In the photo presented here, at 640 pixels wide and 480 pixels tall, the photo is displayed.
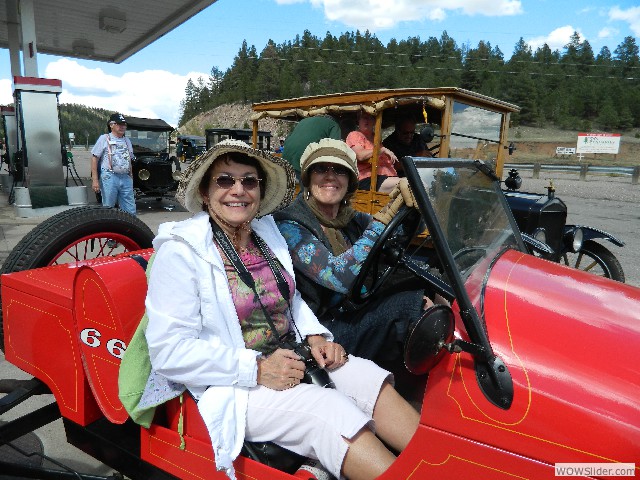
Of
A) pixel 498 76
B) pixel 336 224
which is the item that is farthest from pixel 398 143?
pixel 498 76

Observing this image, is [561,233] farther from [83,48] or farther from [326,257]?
[83,48]


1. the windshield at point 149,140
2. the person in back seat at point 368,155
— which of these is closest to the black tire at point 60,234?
the person in back seat at point 368,155

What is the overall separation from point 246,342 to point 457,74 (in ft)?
262

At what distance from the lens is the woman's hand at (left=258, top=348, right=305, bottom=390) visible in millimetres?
1578

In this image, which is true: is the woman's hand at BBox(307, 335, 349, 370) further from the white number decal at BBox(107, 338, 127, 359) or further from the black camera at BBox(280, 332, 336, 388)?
the white number decal at BBox(107, 338, 127, 359)

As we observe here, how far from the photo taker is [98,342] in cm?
176

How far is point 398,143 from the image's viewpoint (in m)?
5.71

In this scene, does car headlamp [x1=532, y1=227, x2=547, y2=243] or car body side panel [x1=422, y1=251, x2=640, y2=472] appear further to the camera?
car headlamp [x1=532, y1=227, x2=547, y2=243]

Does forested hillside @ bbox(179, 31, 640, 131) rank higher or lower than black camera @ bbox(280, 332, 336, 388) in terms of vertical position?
higher

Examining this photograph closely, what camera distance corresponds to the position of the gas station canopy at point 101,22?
11109mm

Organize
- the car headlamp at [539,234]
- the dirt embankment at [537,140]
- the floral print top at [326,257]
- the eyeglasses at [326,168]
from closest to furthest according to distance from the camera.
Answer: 1. the floral print top at [326,257]
2. the eyeglasses at [326,168]
3. the car headlamp at [539,234]
4. the dirt embankment at [537,140]

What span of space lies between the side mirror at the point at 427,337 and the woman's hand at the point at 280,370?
1.66 feet

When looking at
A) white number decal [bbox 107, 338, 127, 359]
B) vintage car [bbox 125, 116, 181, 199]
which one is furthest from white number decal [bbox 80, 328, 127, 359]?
vintage car [bbox 125, 116, 181, 199]

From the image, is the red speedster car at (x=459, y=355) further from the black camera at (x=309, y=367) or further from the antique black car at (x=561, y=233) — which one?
the antique black car at (x=561, y=233)
